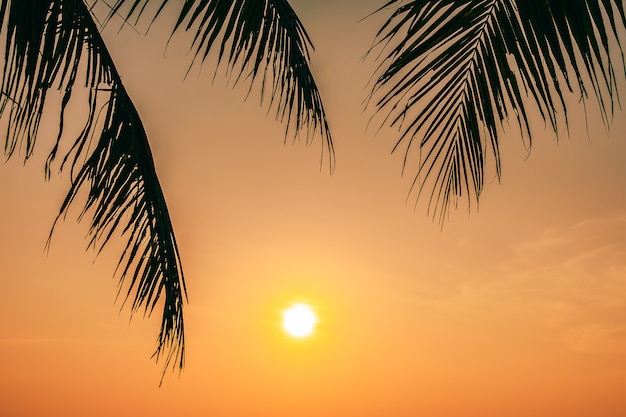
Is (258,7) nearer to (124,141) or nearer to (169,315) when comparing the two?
(124,141)

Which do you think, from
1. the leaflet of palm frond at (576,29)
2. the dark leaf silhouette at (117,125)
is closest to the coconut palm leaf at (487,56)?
the leaflet of palm frond at (576,29)

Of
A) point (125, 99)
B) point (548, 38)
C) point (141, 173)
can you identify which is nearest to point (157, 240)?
point (141, 173)

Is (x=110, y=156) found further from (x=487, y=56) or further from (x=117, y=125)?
(x=487, y=56)

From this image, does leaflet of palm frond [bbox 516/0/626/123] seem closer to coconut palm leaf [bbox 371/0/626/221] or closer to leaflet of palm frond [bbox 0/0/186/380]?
coconut palm leaf [bbox 371/0/626/221]

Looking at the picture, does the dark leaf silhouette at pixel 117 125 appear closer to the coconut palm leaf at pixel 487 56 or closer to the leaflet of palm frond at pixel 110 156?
the leaflet of palm frond at pixel 110 156

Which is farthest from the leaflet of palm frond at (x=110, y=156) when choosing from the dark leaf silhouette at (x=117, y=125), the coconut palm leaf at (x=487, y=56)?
the coconut palm leaf at (x=487, y=56)

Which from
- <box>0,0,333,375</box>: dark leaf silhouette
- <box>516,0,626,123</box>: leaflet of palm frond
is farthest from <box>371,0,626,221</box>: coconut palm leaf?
<box>0,0,333,375</box>: dark leaf silhouette

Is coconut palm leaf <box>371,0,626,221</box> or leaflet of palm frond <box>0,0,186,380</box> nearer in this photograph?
coconut palm leaf <box>371,0,626,221</box>

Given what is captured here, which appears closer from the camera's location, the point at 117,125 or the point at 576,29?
the point at 576,29

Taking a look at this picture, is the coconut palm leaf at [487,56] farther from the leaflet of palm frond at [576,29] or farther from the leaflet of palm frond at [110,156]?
the leaflet of palm frond at [110,156]

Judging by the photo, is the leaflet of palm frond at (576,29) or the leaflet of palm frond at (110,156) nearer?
the leaflet of palm frond at (576,29)

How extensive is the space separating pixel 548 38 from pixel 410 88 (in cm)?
32

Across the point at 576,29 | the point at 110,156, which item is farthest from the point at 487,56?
the point at 110,156

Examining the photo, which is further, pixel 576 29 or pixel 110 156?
pixel 110 156
